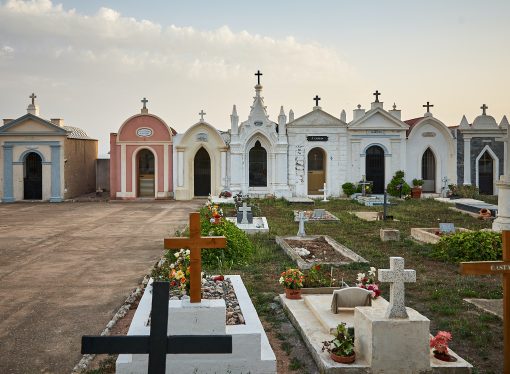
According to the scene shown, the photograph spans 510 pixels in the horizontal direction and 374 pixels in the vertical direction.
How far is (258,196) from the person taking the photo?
91.7 ft

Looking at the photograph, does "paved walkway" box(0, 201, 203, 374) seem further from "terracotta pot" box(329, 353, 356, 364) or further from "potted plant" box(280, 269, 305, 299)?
"terracotta pot" box(329, 353, 356, 364)

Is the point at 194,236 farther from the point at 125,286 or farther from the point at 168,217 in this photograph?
the point at 168,217

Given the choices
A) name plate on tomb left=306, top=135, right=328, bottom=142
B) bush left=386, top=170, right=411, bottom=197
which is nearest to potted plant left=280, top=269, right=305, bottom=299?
bush left=386, top=170, right=411, bottom=197

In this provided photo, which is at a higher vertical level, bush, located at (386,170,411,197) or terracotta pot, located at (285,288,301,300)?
bush, located at (386,170,411,197)

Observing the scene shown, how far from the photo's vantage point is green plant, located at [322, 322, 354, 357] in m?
5.66

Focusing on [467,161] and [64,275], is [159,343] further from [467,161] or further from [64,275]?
[467,161]

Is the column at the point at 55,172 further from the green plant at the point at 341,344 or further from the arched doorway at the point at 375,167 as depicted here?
the green plant at the point at 341,344

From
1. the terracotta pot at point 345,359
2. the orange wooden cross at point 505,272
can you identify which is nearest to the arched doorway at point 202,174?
the terracotta pot at point 345,359

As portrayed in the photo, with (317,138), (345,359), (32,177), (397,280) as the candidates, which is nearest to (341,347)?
(345,359)

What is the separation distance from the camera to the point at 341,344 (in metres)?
5.74

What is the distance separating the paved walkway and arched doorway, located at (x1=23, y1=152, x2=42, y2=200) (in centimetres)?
843

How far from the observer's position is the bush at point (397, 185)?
27.7m

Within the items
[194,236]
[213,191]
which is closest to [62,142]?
[213,191]

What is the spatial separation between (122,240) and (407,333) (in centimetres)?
1056
